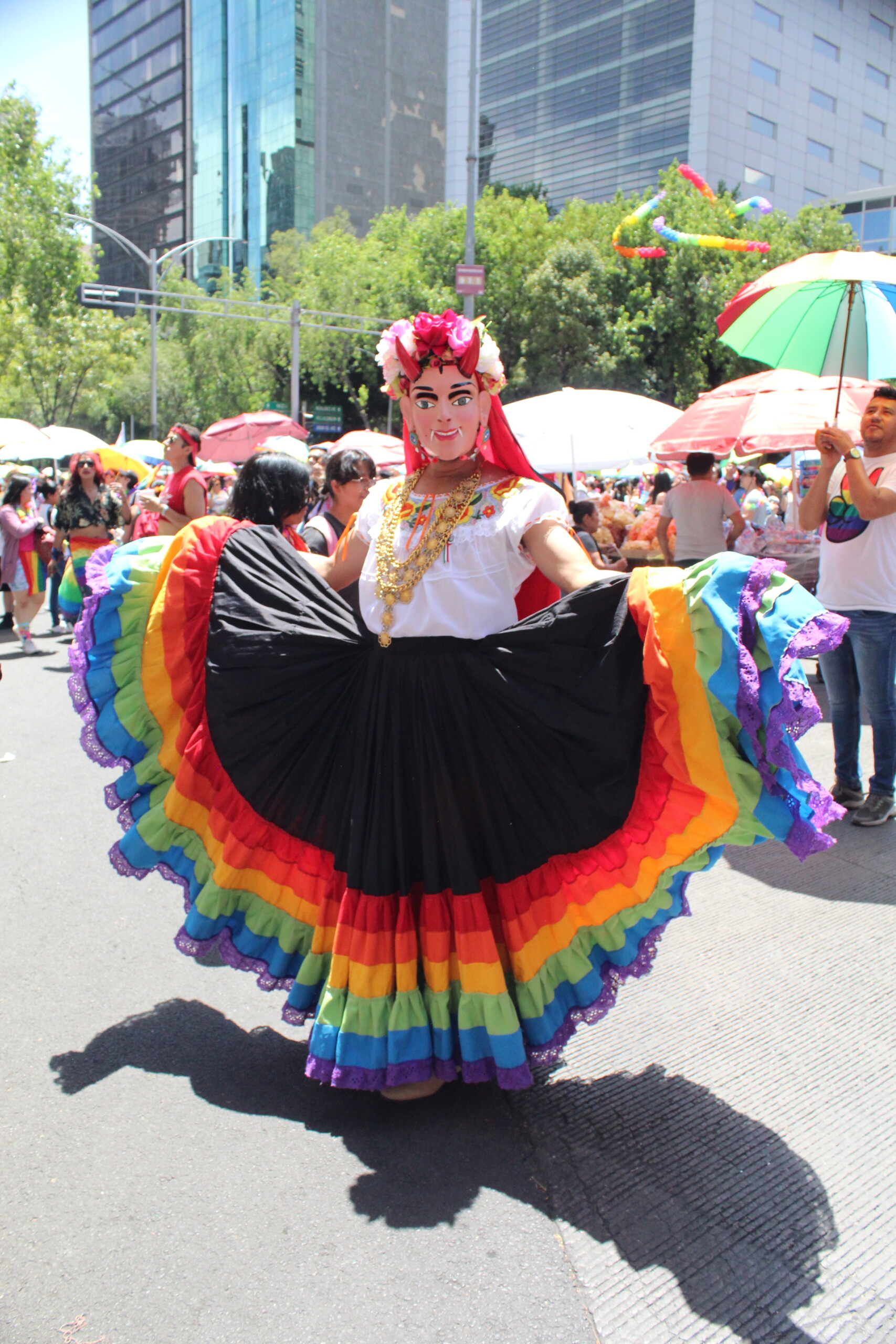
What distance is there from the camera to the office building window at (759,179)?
66.4 m

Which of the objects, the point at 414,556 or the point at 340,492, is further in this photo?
the point at 340,492

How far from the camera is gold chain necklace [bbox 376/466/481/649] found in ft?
8.98

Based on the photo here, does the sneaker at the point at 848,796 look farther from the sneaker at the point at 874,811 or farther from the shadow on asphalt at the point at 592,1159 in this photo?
the shadow on asphalt at the point at 592,1159

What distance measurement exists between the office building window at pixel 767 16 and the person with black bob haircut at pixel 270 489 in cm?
7873

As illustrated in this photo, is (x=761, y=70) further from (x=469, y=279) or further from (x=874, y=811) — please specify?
(x=874, y=811)

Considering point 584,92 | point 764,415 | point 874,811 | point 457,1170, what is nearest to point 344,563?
point 457,1170

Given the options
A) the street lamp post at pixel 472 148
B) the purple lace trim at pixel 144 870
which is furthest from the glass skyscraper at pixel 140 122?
the purple lace trim at pixel 144 870

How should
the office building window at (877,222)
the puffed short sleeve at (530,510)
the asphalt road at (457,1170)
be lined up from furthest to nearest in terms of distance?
1. the office building window at (877,222)
2. the puffed short sleeve at (530,510)
3. the asphalt road at (457,1170)

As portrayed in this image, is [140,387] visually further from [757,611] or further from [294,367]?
[757,611]

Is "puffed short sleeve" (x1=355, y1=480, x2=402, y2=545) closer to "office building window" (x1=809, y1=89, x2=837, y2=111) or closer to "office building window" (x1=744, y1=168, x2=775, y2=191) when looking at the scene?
"office building window" (x1=744, y1=168, x2=775, y2=191)

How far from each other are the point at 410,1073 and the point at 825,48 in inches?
3550

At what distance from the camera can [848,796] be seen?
17.1 ft

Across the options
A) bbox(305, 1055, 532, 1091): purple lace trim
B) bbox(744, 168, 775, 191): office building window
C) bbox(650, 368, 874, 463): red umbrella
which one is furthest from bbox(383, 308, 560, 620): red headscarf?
bbox(744, 168, 775, 191): office building window

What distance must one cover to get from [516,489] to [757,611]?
0.83m
